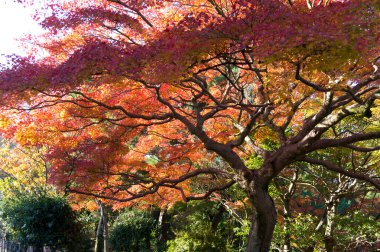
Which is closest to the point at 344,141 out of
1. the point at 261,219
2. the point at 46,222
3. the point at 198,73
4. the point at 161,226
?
the point at 261,219

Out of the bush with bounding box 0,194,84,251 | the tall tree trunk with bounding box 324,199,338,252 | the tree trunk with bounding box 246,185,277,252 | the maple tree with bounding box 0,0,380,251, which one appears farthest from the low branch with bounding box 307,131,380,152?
the bush with bounding box 0,194,84,251

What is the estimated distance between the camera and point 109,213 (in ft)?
52.5

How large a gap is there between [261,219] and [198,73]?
97.0 inches

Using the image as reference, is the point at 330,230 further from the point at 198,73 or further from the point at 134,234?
the point at 134,234

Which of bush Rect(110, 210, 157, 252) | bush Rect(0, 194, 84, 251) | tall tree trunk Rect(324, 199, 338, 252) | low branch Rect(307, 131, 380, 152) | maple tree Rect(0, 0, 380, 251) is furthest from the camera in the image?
bush Rect(110, 210, 157, 252)

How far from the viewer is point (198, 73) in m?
6.04

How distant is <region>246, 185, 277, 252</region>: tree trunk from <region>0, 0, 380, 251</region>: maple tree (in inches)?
0.6

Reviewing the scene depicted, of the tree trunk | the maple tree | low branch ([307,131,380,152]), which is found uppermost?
the maple tree

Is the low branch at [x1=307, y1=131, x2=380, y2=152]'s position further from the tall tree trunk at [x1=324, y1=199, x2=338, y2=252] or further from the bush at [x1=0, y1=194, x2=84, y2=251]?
Answer: the bush at [x1=0, y1=194, x2=84, y2=251]

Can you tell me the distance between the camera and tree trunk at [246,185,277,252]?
5410 mm

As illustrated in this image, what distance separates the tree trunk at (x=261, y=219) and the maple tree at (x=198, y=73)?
0.6 inches

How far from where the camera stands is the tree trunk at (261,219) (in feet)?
17.7

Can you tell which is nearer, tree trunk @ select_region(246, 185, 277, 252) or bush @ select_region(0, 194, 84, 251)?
tree trunk @ select_region(246, 185, 277, 252)

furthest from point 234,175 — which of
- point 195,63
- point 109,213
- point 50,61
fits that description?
point 109,213
